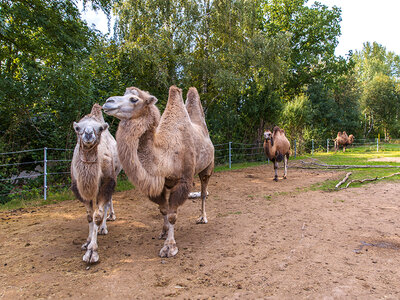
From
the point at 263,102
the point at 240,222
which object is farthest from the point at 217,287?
the point at 263,102

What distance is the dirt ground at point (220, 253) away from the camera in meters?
2.79

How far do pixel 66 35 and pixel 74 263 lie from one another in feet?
21.7

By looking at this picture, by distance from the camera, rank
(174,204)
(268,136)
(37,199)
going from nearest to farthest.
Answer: (174,204) → (37,199) → (268,136)

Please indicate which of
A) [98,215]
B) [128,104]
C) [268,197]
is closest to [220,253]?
[98,215]

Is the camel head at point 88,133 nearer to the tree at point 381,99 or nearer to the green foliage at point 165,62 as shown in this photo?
the green foliage at point 165,62

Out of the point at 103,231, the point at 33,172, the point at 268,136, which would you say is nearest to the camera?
the point at 103,231

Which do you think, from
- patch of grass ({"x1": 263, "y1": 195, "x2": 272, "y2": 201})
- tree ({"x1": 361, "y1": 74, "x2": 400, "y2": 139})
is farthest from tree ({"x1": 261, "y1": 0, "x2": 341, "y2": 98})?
patch of grass ({"x1": 263, "y1": 195, "x2": 272, "y2": 201})

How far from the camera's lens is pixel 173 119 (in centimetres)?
427

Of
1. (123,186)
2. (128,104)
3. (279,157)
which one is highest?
(128,104)

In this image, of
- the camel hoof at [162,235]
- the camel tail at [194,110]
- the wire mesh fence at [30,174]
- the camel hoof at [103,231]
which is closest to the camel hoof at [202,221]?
the camel hoof at [162,235]

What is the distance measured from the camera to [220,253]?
373 cm

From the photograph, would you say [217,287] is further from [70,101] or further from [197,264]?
[70,101]

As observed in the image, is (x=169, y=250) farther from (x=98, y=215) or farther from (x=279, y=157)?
(x=279, y=157)

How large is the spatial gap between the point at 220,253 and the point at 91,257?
1.66 metres
